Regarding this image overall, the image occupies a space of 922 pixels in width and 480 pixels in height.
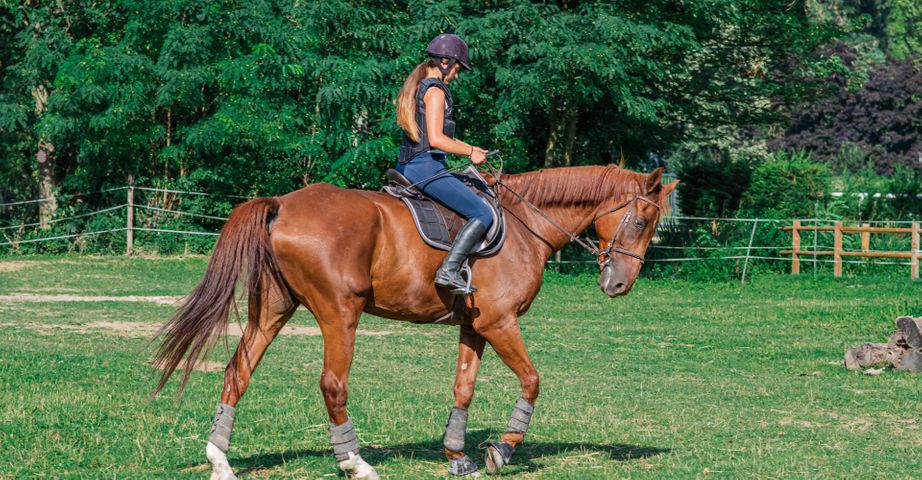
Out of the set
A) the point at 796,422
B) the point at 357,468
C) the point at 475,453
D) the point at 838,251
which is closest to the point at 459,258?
the point at 357,468

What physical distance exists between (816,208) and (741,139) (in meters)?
28.3

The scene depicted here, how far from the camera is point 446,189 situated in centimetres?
745

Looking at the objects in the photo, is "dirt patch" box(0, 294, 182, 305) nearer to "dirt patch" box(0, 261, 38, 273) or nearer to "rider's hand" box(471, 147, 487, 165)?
"dirt patch" box(0, 261, 38, 273)

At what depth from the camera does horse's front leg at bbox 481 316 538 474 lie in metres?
7.34

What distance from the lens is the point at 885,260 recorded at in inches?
1017

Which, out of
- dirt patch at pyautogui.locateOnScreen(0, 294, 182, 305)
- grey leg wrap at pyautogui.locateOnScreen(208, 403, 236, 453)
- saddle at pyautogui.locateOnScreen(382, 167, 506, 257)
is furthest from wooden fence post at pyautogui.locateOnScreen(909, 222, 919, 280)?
grey leg wrap at pyautogui.locateOnScreen(208, 403, 236, 453)

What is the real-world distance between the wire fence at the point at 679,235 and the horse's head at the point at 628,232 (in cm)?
1760

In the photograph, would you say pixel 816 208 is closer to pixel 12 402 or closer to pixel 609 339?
pixel 609 339

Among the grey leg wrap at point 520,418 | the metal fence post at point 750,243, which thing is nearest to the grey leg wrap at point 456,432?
the grey leg wrap at point 520,418

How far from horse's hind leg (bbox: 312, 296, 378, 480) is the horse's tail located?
493 mm

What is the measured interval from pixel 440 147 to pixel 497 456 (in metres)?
2.08

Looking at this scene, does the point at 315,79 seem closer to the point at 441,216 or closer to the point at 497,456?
the point at 441,216

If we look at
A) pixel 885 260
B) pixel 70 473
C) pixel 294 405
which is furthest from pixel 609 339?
→ pixel 885 260

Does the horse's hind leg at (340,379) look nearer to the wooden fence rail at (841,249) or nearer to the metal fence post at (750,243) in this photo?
the metal fence post at (750,243)
